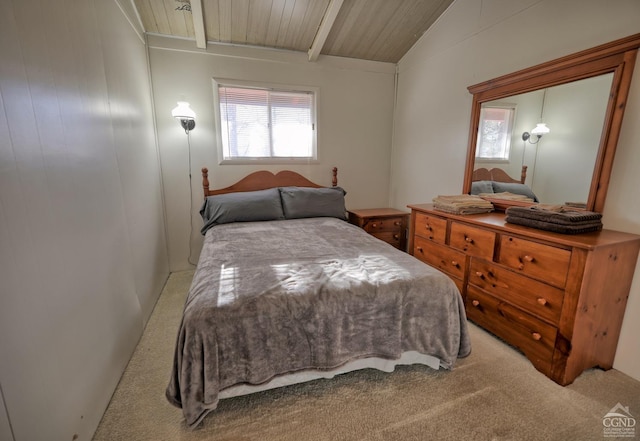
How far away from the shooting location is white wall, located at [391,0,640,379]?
5.31ft

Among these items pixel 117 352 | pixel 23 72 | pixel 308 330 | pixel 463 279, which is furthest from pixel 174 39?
pixel 463 279

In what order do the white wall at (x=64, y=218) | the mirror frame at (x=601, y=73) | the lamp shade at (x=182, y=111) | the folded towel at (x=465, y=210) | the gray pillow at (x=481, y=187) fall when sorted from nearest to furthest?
Answer: 1. the white wall at (x=64, y=218)
2. the mirror frame at (x=601, y=73)
3. the folded towel at (x=465, y=210)
4. the gray pillow at (x=481, y=187)
5. the lamp shade at (x=182, y=111)

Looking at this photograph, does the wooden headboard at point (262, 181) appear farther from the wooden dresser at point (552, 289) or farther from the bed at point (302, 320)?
the wooden dresser at point (552, 289)

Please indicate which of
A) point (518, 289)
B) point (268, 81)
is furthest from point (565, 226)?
point (268, 81)

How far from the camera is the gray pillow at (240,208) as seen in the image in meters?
2.82

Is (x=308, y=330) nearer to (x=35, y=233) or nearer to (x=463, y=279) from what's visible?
(x=35, y=233)

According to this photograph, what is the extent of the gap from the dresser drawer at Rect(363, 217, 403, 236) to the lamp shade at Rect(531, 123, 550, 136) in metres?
1.66

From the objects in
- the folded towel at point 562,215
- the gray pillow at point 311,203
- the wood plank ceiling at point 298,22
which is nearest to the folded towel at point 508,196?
the folded towel at point 562,215

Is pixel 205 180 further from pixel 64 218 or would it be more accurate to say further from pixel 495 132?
pixel 495 132

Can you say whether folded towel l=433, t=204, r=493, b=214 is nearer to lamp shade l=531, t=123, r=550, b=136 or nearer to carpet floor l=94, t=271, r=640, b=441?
lamp shade l=531, t=123, r=550, b=136

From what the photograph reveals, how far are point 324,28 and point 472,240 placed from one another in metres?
2.44

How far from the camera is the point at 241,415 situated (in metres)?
1.38

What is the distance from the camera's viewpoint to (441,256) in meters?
2.38

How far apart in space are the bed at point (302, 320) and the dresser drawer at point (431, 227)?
0.70m
